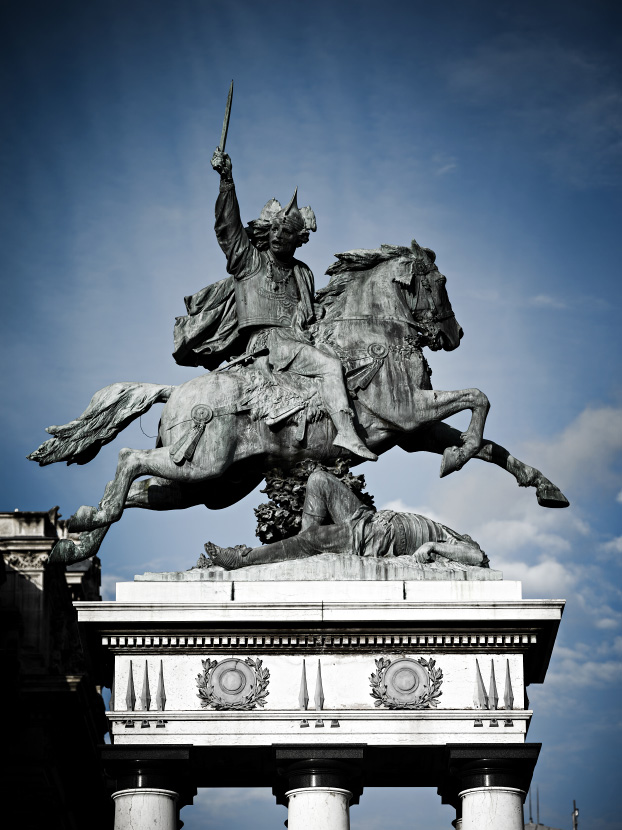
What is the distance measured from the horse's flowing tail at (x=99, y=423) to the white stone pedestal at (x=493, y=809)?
8578 millimetres

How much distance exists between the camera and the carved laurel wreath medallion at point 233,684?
32062 millimetres

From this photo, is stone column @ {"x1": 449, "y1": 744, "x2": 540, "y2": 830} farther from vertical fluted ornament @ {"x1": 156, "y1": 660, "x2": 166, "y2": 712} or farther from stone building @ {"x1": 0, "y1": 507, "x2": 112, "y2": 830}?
stone building @ {"x1": 0, "y1": 507, "x2": 112, "y2": 830}

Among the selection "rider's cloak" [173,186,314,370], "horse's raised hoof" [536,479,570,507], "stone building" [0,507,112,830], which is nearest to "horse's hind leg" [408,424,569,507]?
"horse's raised hoof" [536,479,570,507]

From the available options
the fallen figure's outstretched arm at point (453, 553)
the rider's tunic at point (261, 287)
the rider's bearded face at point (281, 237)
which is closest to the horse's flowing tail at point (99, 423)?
the rider's tunic at point (261, 287)

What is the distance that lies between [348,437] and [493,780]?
19.6ft

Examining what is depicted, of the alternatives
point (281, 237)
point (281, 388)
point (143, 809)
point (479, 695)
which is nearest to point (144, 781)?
point (143, 809)

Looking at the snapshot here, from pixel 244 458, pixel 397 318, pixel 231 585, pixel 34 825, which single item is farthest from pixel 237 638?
pixel 34 825

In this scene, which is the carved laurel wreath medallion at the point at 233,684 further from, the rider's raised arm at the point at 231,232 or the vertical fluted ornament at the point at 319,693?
the rider's raised arm at the point at 231,232

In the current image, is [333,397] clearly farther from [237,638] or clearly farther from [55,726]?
[55,726]

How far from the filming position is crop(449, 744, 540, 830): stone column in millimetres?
31516

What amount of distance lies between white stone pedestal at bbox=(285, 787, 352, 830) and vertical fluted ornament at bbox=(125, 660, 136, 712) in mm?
2696

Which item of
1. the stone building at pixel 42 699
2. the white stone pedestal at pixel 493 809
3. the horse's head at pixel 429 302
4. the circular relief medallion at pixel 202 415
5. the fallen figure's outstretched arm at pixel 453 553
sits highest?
the stone building at pixel 42 699

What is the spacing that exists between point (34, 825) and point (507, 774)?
40.1 metres

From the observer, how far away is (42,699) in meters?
70.1
